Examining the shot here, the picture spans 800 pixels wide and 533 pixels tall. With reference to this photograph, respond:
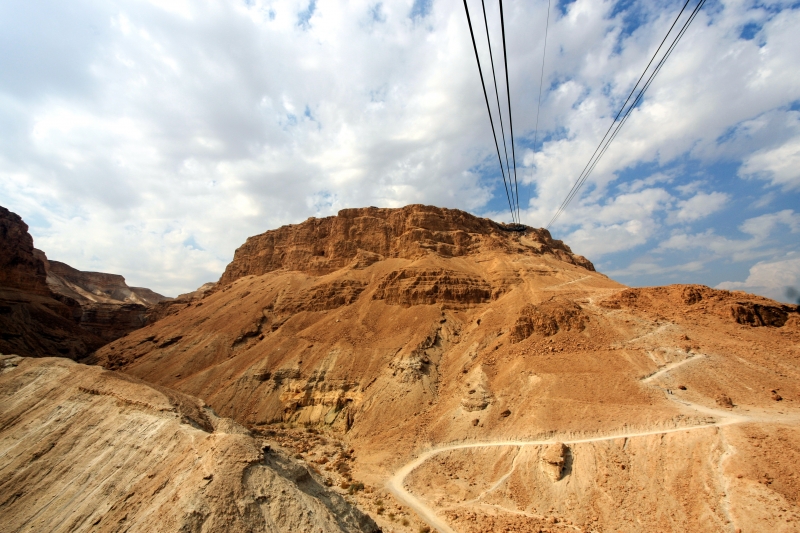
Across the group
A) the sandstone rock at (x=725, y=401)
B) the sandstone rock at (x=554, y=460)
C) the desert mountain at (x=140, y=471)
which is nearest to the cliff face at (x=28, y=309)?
the desert mountain at (x=140, y=471)

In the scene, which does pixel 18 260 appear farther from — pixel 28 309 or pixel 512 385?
pixel 512 385

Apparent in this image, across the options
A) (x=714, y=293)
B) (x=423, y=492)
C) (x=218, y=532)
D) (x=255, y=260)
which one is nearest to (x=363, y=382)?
(x=423, y=492)

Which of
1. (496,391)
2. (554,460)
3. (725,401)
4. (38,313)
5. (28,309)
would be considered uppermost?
(28,309)

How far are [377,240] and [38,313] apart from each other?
53460 millimetres

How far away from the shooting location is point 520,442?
23.6m

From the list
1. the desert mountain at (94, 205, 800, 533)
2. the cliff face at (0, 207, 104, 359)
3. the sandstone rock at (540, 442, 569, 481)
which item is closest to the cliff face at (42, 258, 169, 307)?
the cliff face at (0, 207, 104, 359)

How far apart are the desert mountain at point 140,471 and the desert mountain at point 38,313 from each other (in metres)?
36.2

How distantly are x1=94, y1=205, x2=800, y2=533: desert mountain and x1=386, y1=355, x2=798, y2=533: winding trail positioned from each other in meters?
0.13

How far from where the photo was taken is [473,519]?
18.8 meters

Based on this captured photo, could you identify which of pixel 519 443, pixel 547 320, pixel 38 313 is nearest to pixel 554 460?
pixel 519 443

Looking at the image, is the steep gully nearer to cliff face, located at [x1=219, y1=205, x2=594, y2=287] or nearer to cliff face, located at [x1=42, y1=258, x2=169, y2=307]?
cliff face, located at [x1=219, y1=205, x2=594, y2=287]

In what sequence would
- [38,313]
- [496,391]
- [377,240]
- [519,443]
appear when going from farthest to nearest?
[377,240], [38,313], [496,391], [519,443]

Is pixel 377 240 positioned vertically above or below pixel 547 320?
above

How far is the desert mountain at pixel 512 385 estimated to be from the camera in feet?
57.9
